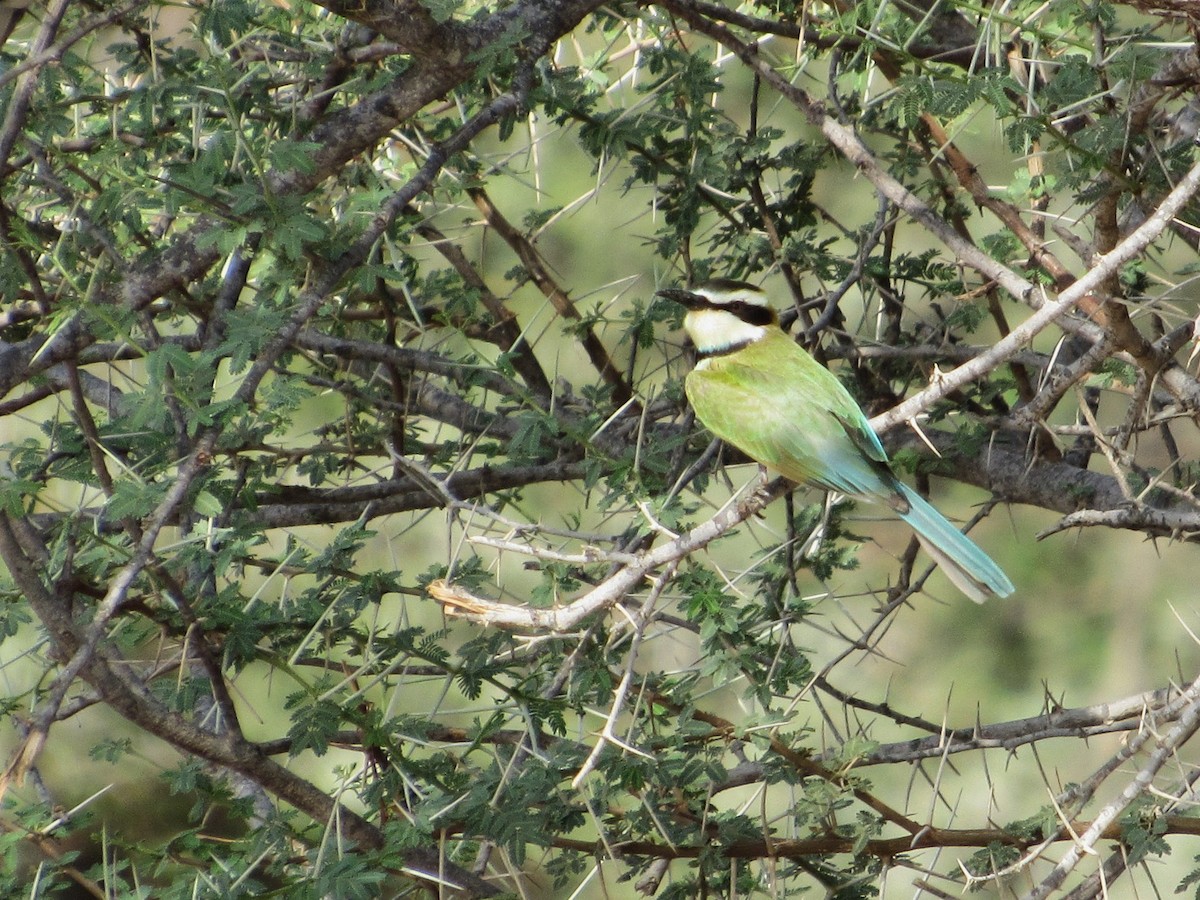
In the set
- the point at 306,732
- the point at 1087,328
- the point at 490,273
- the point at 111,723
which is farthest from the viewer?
the point at 490,273

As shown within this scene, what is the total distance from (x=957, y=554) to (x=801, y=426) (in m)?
0.43

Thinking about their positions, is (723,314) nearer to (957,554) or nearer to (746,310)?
(746,310)

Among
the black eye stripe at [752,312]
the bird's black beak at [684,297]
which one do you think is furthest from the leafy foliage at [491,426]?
the black eye stripe at [752,312]

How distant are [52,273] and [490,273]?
8.66 ft

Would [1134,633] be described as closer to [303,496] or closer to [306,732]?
[303,496]

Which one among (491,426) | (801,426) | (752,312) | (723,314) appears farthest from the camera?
(752,312)

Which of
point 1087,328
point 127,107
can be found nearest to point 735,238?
point 1087,328

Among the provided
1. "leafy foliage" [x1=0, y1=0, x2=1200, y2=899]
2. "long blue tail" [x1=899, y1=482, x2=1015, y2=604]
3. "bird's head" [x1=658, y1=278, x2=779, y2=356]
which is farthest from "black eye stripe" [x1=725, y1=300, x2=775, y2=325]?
"long blue tail" [x1=899, y1=482, x2=1015, y2=604]

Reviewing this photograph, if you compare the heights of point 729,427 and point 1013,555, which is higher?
point 729,427

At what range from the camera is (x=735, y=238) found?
316cm

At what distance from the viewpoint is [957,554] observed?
2.74m

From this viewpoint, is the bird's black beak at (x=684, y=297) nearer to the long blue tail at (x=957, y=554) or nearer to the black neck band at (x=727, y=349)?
the black neck band at (x=727, y=349)

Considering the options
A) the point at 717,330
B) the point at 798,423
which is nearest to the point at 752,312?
the point at 717,330

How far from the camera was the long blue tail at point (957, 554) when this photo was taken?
273 centimetres
